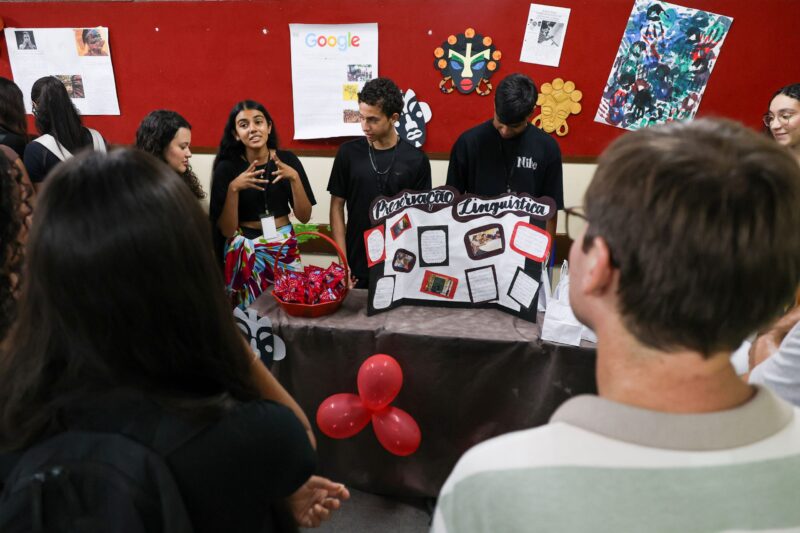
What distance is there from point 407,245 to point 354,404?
64cm

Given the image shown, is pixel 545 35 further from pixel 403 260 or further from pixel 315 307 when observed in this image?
pixel 315 307

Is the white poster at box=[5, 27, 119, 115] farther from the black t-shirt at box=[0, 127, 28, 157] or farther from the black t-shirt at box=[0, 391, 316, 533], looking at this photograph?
the black t-shirt at box=[0, 391, 316, 533]

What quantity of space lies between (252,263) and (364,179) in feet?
2.44

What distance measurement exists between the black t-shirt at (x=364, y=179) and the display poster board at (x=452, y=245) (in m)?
0.65

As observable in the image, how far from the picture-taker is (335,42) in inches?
135

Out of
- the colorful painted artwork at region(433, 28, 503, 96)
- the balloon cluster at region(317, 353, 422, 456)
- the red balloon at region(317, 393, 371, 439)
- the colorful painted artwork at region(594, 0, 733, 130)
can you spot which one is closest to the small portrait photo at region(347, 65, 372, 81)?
the colorful painted artwork at region(433, 28, 503, 96)

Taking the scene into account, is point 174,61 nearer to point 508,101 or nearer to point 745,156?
A: point 508,101

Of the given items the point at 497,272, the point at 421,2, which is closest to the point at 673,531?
the point at 497,272

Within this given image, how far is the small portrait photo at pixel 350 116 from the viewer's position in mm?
3551

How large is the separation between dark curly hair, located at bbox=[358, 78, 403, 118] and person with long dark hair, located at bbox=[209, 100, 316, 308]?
0.51 meters

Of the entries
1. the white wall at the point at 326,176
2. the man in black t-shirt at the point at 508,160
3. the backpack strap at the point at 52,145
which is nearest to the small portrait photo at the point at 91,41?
the white wall at the point at 326,176

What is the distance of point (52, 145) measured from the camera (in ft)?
8.45

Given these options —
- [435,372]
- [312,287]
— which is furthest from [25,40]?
[435,372]

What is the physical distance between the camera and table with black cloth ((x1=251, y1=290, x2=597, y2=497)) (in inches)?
74.9
